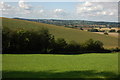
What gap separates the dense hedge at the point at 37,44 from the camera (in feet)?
158

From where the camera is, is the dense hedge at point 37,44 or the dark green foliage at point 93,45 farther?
the dark green foliage at point 93,45

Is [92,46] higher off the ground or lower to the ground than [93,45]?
lower

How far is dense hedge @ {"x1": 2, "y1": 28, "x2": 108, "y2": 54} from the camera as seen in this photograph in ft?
158

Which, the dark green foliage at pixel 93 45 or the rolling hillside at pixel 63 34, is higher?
the rolling hillside at pixel 63 34

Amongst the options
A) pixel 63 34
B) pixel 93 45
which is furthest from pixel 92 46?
pixel 63 34

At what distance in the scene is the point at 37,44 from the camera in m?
52.6

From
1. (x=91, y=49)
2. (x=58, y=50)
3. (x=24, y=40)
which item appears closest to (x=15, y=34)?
(x=24, y=40)

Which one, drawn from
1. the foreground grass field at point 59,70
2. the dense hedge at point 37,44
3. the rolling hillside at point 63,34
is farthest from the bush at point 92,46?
the foreground grass field at point 59,70

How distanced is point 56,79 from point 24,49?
42.9m

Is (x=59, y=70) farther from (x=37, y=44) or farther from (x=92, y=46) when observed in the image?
(x=92, y=46)

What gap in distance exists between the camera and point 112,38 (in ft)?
251

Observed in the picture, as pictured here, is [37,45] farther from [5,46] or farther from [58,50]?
[5,46]

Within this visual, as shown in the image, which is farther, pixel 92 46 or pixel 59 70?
pixel 92 46

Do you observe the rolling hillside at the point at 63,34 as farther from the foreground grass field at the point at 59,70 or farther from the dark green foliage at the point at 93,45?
the foreground grass field at the point at 59,70
